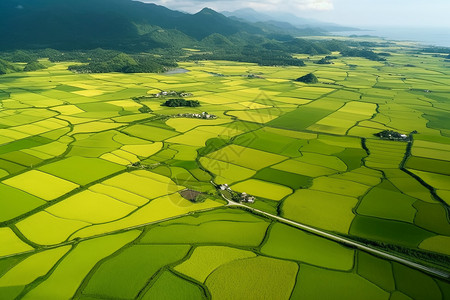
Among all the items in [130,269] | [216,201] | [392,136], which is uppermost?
[392,136]

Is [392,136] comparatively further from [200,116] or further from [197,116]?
[197,116]

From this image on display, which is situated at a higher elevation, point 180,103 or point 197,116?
point 180,103

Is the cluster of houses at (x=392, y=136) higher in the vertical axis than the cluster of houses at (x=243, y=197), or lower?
higher

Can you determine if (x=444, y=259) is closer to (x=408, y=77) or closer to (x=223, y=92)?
(x=223, y=92)

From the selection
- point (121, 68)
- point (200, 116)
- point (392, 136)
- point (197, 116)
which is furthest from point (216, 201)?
point (121, 68)

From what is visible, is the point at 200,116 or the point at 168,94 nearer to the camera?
the point at 200,116

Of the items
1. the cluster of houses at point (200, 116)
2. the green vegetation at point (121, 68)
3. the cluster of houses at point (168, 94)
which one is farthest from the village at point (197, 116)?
the green vegetation at point (121, 68)

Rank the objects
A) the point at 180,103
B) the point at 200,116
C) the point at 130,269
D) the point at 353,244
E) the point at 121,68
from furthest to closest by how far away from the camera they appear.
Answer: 1. the point at 121,68
2. the point at 180,103
3. the point at 200,116
4. the point at 353,244
5. the point at 130,269

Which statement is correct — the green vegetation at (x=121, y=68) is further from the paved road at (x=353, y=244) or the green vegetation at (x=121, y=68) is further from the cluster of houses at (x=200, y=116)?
the paved road at (x=353, y=244)
